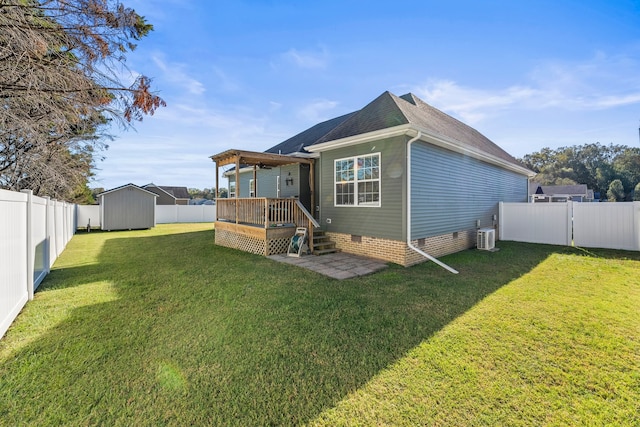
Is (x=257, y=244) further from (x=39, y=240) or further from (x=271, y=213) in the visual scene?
(x=39, y=240)

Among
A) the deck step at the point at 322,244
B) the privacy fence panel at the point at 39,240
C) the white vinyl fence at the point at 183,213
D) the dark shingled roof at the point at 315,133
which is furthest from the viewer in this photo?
the white vinyl fence at the point at 183,213

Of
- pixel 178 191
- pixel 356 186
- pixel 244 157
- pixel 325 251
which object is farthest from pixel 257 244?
pixel 178 191

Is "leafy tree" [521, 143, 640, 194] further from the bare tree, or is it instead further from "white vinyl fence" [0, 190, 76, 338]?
"white vinyl fence" [0, 190, 76, 338]

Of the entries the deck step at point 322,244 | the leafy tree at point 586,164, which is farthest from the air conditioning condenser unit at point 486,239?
the leafy tree at point 586,164

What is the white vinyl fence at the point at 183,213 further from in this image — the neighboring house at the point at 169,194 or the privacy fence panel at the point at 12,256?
the privacy fence panel at the point at 12,256

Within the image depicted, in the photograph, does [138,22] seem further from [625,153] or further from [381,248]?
[625,153]

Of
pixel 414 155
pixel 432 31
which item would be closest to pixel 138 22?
pixel 414 155

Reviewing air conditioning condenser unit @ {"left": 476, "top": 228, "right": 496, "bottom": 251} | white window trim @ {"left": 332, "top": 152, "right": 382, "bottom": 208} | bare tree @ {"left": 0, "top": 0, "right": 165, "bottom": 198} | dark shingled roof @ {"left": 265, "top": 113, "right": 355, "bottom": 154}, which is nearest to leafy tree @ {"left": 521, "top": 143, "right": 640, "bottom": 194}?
air conditioning condenser unit @ {"left": 476, "top": 228, "right": 496, "bottom": 251}

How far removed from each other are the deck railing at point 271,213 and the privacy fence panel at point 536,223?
8467 mm

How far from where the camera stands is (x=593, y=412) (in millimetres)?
2082

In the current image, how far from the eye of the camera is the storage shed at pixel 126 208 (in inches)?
646

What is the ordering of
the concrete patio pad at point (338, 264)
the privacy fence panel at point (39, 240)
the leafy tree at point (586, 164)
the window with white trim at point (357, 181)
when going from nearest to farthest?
the privacy fence panel at point (39, 240) < the concrete patio pad at point (338, 264) < the window with white trim at point (357, 181) < the leafy tree at point (586, 164)

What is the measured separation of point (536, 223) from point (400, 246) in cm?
743

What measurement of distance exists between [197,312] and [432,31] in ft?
32.6
